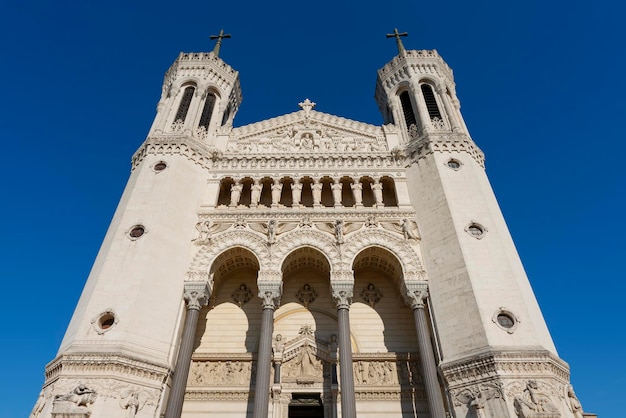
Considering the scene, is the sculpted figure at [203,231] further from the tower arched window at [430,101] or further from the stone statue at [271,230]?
the tower arched window at [430,101]

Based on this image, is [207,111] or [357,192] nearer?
[357,192]

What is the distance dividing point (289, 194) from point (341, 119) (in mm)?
6307

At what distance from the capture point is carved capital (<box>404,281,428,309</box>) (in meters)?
16.7

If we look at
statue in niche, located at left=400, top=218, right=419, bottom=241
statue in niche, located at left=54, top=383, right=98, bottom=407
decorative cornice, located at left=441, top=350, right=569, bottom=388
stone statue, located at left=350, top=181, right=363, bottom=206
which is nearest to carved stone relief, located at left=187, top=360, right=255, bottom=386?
statue in niche, located at left=54, top=383, right=98, bottom=407

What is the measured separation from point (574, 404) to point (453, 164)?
1132cm

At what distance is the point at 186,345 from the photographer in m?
15.7

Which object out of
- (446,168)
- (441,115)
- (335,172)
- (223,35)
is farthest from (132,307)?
(223,35)

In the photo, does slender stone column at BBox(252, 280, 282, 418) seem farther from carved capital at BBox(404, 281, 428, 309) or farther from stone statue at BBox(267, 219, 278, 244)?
carved capital at BBox(404, 281, 428, 309)

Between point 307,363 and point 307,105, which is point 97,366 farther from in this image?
point 307,105

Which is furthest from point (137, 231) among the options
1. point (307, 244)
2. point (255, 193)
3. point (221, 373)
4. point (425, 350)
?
point (425, 350)

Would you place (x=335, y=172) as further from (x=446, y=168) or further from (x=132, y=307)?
(x=132, y=307)

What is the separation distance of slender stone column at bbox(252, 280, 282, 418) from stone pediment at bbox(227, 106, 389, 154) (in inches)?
335

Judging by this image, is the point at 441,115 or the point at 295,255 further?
the point at 441,115

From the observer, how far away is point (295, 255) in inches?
742
